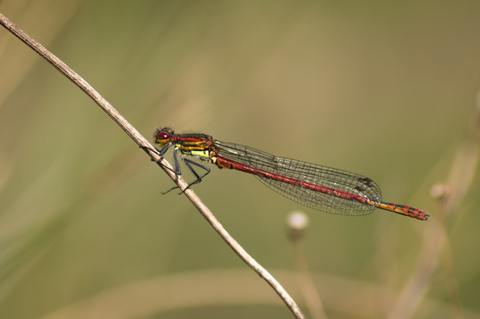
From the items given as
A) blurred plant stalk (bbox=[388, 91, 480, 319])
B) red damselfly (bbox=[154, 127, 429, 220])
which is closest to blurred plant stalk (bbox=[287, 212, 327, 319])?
blurred plant stalk (bbox=[388, 91, 480, 319])

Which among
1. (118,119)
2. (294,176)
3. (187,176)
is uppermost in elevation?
(294,176)

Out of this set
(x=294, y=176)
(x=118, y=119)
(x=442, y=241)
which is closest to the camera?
(x=118, y=119)

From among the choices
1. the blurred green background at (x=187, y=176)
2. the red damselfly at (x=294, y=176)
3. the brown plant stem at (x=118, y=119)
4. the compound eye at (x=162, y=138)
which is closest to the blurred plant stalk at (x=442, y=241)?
the blurred green background at (x=187, y=176)

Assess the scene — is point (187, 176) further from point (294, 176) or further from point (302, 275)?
point (302, 275)

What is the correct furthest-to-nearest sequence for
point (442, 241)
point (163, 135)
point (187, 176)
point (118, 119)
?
point (163, 135), point (187, 176), point (442, 241), point (118, 119)

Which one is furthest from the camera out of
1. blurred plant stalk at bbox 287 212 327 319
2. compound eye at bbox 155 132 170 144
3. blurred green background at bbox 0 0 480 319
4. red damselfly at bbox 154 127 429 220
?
red damselfly at bbox 154 127 429 220

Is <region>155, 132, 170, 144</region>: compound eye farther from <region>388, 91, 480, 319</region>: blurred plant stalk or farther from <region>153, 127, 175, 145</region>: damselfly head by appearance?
→ <region>388, 91, 480, 319</region>: blurred plant stalk

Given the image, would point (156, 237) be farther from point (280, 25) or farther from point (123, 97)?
point (280, 25)

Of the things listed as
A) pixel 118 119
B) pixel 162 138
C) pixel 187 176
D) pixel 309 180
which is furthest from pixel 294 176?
pixel 118 119
